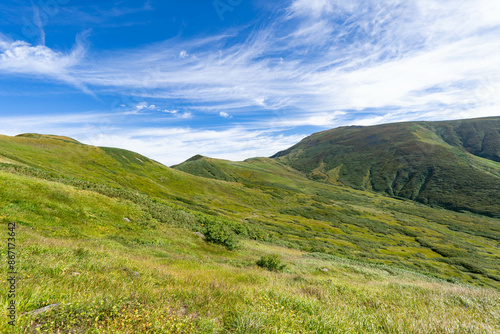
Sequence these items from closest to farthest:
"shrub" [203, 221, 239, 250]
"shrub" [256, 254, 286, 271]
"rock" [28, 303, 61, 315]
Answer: "rock" [28, 303, 61, 315], "shrub" [256, 254, 286, 271], "shrub" [203, 221, 239, 250]

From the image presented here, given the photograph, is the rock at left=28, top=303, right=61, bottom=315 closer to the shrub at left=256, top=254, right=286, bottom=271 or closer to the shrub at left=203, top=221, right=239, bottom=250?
the shrub at left=256, top=254, right=286, bottom=271

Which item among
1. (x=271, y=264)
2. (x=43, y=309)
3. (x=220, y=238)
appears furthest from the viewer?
(x=220, y=238)

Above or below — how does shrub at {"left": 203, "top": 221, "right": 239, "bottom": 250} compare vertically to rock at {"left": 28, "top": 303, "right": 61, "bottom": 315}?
below

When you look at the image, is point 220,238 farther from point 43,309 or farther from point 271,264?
point 43,309

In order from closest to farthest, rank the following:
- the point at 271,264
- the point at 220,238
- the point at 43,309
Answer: the point at 43,309 < the point at 271,264 < the point at 220,238

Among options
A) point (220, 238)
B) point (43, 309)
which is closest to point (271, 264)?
point (220, 238)

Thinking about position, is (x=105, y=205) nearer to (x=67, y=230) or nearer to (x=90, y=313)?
(x=67, y=230)

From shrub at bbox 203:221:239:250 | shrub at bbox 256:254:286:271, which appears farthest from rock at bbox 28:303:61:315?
shrub at bbox 203:221:239:250

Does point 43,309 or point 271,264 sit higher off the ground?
point 43,309

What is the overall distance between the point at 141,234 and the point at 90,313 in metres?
17.3

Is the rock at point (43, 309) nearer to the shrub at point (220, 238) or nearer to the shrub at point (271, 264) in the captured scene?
the shrub at point (271, 264)

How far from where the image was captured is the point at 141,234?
1956 cm

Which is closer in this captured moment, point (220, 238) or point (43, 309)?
point (43, 309)

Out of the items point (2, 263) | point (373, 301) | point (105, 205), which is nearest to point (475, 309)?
point (373, 301)
